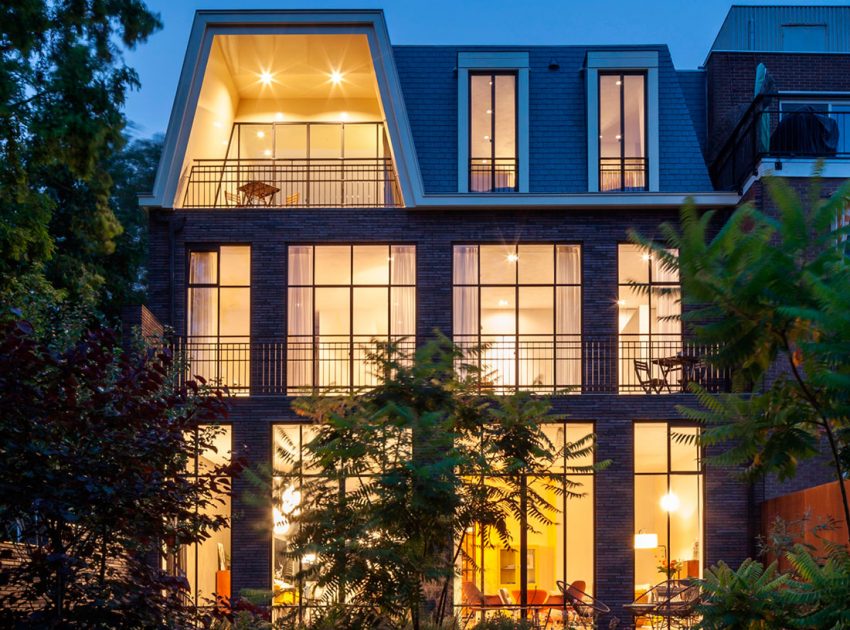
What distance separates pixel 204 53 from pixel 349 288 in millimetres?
5563

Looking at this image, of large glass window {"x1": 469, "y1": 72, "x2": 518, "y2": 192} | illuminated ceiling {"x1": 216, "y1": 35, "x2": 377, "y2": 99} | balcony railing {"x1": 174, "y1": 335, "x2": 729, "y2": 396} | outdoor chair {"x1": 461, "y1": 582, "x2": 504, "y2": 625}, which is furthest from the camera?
large glass window {"x1": 469, "y1": 72, "x2": 518, "y2": 192}

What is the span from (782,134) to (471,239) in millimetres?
6623

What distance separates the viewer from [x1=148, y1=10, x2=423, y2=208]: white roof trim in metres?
25.0

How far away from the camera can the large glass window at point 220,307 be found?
996 inches

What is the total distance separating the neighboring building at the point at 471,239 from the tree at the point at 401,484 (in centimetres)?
862

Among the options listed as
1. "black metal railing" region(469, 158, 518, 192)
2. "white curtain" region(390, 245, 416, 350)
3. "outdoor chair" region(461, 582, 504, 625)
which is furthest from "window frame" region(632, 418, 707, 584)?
"black metal railing" region(469, 158, 518, 192)

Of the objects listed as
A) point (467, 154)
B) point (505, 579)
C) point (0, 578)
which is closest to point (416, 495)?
point (0, 578)

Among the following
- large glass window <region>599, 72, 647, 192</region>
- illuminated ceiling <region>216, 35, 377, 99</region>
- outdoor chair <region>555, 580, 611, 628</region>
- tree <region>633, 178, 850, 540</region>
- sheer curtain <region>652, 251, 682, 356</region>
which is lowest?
outdoor chair <region>555, 580, 611, 628</region>

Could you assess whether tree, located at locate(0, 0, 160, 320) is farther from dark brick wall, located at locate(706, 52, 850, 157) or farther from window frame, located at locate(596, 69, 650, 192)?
dark brick wall, located at locate(706, 52, 850, 157)

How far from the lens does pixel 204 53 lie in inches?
990

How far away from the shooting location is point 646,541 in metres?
24.3

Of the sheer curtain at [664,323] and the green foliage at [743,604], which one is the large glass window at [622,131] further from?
the green foliage at [743,604]

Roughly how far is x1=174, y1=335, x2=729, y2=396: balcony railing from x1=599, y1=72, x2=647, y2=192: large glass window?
11.2 ft

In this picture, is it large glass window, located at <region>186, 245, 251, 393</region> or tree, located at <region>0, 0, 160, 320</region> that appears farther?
large glass window, located at <region>186, 245, 251, 393</region>
